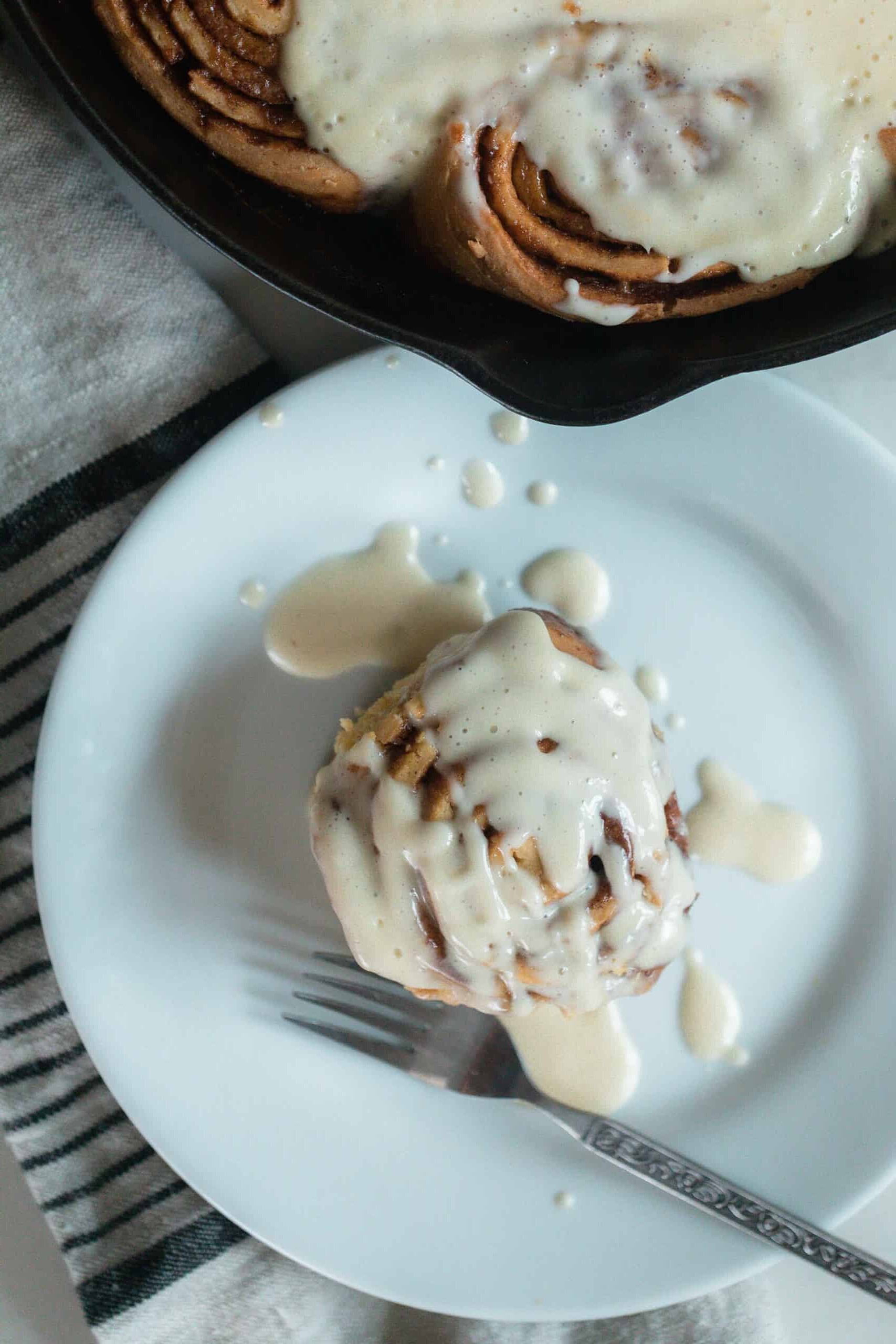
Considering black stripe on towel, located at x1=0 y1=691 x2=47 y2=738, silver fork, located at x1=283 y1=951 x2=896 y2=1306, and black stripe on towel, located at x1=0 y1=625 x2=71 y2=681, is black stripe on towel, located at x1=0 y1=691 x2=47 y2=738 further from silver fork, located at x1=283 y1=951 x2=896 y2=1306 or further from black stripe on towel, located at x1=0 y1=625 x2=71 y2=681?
silver fork, located at x1=283 y1=951 x2=896 y2=1306

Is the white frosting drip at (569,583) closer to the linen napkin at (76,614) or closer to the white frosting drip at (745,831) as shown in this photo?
the white frosting drip at (745,831)

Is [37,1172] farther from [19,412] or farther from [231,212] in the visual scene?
[231,212]

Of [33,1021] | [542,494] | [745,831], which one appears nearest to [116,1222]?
[33,1021]

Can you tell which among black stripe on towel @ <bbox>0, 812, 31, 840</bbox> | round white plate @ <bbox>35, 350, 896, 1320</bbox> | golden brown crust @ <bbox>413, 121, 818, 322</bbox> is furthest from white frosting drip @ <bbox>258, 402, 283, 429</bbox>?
black stripe on towel @ <bbox>0, 812, 31, 840</bbox>

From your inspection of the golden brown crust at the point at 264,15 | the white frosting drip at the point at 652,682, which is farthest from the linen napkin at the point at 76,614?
the white frosting drip at the point at 652,682

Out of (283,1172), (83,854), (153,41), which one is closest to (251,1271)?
(283,1172)
